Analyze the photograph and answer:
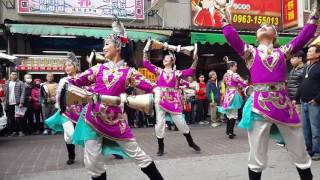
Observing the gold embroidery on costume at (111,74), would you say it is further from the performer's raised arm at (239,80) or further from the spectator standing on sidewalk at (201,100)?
the spectator standing on sidewalk at (201,100)

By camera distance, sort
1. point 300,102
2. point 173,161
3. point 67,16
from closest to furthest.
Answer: point 173,161 → point 300,102 → point 67,16

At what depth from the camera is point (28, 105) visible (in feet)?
38.8

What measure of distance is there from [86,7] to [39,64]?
263 centimetres

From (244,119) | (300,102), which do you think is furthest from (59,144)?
(244,119)

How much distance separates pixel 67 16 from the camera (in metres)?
14.0

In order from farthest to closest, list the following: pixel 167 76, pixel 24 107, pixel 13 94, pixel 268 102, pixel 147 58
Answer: pixel 24 107 → pixel 13 94 → pixel 167 76 → pixel 147 58 → pixel 268 102

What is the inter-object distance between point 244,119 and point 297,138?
0.56 m

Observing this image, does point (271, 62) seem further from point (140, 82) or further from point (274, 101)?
point (140, 82)

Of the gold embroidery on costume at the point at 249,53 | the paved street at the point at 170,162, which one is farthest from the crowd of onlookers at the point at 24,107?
the gold embroidery on costume at the point at 249,53

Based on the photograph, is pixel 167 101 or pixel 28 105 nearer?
pixel 167 101

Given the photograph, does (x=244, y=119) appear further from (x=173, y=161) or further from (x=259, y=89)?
(x=173, y=161)

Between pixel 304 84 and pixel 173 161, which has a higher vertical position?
pixel 304 84

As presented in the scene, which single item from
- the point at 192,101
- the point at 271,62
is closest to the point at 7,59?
the point at 192,101

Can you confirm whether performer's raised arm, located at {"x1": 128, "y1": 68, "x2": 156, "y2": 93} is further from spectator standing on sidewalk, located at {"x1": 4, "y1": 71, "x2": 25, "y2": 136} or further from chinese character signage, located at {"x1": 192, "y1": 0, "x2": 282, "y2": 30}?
chinese character signage, located at {"x1": 192, "y1": 0, "x2": 282, "y2": 30}
